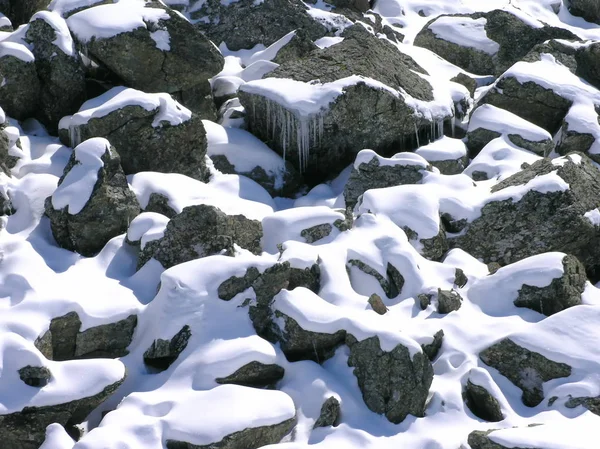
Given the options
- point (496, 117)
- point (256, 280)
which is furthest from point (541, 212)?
point (256, 280)

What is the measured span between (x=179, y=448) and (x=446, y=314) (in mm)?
3209

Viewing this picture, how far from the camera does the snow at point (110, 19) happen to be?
1135 cm

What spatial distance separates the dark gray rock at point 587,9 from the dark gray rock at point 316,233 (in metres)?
13.3

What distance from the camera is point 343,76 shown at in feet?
38.2

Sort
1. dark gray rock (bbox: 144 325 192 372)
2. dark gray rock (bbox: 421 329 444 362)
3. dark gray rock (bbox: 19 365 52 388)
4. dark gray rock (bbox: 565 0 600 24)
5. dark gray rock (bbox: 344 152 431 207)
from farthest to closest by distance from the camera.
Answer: dark gray rock (bbox: 565 0 600 24) < dark gray rock (bbox: 344 152 431 207) < dark gray rock (bbox: 421 329 444 362) < dark gray rock (bbox: 144 325 192 372) < dark gray rock (bbox: 19 365 52 388)

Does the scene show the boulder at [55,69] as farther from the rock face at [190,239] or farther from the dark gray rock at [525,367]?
the dark gray rock at [525,367]

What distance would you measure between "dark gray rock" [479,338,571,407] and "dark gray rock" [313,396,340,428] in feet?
5.34

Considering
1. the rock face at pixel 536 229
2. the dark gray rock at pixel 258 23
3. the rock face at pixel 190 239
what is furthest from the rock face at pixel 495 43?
the rock face at pixel 190 239

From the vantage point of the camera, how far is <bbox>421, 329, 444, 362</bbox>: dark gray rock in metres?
7.82

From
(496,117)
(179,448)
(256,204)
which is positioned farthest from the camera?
(496,117)

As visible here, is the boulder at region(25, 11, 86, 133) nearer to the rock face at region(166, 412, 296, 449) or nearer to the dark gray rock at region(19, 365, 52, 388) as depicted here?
the dark gray rock at region(19, 365, 52, 388)

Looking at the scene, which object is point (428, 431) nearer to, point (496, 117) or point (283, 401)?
point (283, 401)

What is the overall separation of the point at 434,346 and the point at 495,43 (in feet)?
32.1

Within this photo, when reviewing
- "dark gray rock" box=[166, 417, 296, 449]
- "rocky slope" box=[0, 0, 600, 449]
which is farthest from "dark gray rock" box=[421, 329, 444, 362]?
"dark gray rock" box=[166, 417, 296, 449]
